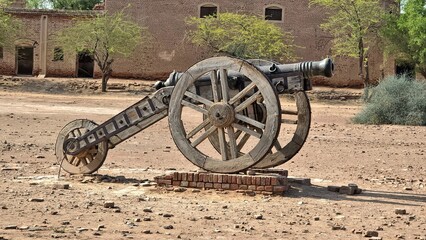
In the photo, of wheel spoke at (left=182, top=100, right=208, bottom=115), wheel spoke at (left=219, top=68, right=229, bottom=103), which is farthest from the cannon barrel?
wheel spoke at (left=182, top=100, right=208, bottom=115)

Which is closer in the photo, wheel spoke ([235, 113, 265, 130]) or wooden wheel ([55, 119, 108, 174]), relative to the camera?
wheel spoke ([235, 113, 265, 130])

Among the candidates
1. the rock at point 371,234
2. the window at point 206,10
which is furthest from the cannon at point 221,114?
the window at point 206,10

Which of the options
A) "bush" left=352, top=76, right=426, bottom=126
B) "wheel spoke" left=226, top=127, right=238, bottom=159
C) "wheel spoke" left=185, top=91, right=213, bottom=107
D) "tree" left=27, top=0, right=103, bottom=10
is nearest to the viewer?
"wheel spoke" left=226, top=127, right=238, bottom=159

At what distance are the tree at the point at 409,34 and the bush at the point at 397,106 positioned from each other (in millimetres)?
12467

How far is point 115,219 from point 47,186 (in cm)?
266

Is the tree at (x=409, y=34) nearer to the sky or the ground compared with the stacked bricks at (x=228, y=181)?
nearer to the sky

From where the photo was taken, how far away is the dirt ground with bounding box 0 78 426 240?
27.2ft

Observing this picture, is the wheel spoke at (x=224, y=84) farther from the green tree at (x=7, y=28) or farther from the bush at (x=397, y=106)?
the green tree at (x=7, y=28)

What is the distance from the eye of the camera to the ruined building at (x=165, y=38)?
45.8m

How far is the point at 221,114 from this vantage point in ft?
36.6

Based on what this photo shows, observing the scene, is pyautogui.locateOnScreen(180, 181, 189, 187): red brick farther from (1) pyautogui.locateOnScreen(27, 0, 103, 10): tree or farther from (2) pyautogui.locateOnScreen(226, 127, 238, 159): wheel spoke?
(1) pyautogui.locateOnScreen(27, 0, 103, 10): tree

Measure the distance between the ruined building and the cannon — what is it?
3370cm

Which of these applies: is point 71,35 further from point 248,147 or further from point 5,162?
point 5,162

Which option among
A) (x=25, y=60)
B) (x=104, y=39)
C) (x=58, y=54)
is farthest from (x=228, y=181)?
(x=25, y=60)
